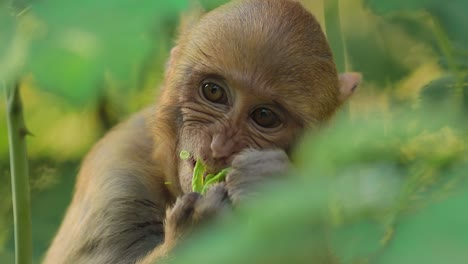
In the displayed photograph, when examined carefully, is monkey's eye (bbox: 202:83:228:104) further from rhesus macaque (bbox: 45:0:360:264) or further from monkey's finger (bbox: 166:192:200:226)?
monkey's finger (bbox: 166:192:200:226)

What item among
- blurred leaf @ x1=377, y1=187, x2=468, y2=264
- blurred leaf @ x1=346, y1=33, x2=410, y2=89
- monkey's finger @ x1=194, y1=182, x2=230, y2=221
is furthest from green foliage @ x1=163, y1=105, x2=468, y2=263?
monkey's finger @ x1=194, y1=182, x2=230, y2=221

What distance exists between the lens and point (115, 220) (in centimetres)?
365

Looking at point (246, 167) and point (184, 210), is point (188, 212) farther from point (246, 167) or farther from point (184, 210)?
point (246, 167)

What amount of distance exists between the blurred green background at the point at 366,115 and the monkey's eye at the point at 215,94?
1833 millimetres

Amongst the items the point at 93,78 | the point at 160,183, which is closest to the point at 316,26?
the point at 160,183

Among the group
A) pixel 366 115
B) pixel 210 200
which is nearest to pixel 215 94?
pixel 210 200

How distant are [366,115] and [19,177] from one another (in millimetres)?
2506

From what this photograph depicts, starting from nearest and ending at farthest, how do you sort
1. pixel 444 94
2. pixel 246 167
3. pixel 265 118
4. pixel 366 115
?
pixel 366 115 < pixel 444 94 < pixel 246 167 < pixel 265 118

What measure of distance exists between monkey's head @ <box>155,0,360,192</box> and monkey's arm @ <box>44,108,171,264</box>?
0.33 m

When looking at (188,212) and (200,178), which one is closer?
(188,212)

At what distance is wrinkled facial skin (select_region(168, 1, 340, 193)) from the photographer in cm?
330

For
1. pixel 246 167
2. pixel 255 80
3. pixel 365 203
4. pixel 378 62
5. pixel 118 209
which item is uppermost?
pixel 365 203

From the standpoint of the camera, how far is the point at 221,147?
9.86ft

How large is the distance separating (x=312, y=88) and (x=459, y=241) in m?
2.98
